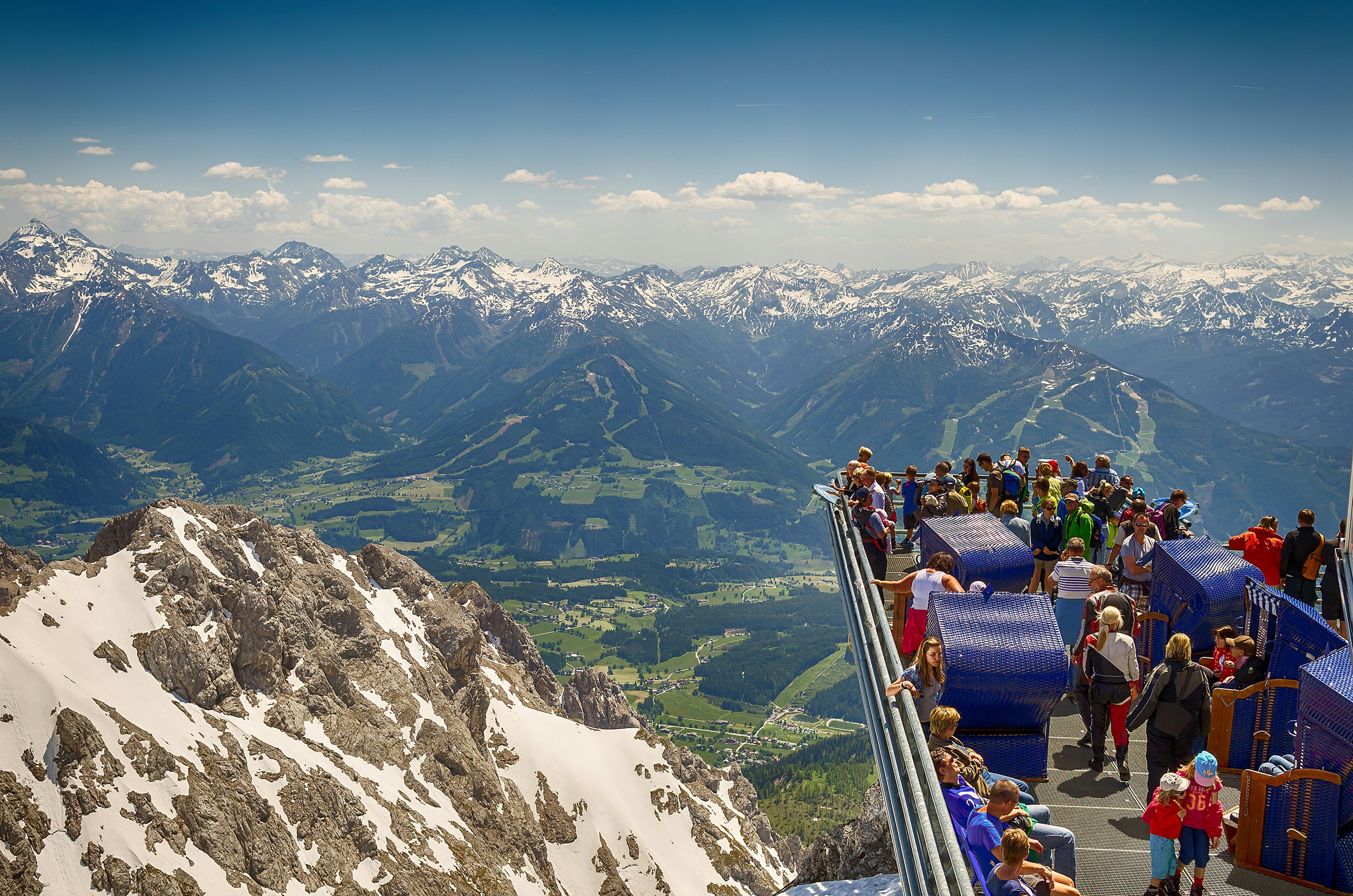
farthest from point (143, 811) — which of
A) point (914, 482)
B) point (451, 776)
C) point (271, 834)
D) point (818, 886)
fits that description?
point (914, 482)

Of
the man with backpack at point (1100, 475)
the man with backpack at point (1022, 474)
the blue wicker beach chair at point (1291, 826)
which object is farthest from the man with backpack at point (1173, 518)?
the blue wicker beach chair at point (1291, 826)

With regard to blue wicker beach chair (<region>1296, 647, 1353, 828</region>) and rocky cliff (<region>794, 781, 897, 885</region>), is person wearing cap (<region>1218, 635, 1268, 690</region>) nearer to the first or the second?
blue wicker beach chair (<region>1296, 647, 1353, 828</region>)

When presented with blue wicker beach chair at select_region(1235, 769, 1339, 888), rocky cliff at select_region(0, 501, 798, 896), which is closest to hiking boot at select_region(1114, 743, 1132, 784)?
blue wicker beach chair at select_region(1235, 769, 1339, 888)

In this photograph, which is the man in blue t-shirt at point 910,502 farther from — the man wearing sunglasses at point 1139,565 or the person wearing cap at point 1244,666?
the person wearing cap at point 1244,666

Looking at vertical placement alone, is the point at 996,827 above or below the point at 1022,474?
below

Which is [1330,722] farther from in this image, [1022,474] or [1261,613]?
[1022,474]

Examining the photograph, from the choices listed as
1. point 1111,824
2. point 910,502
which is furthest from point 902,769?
point 910,502
